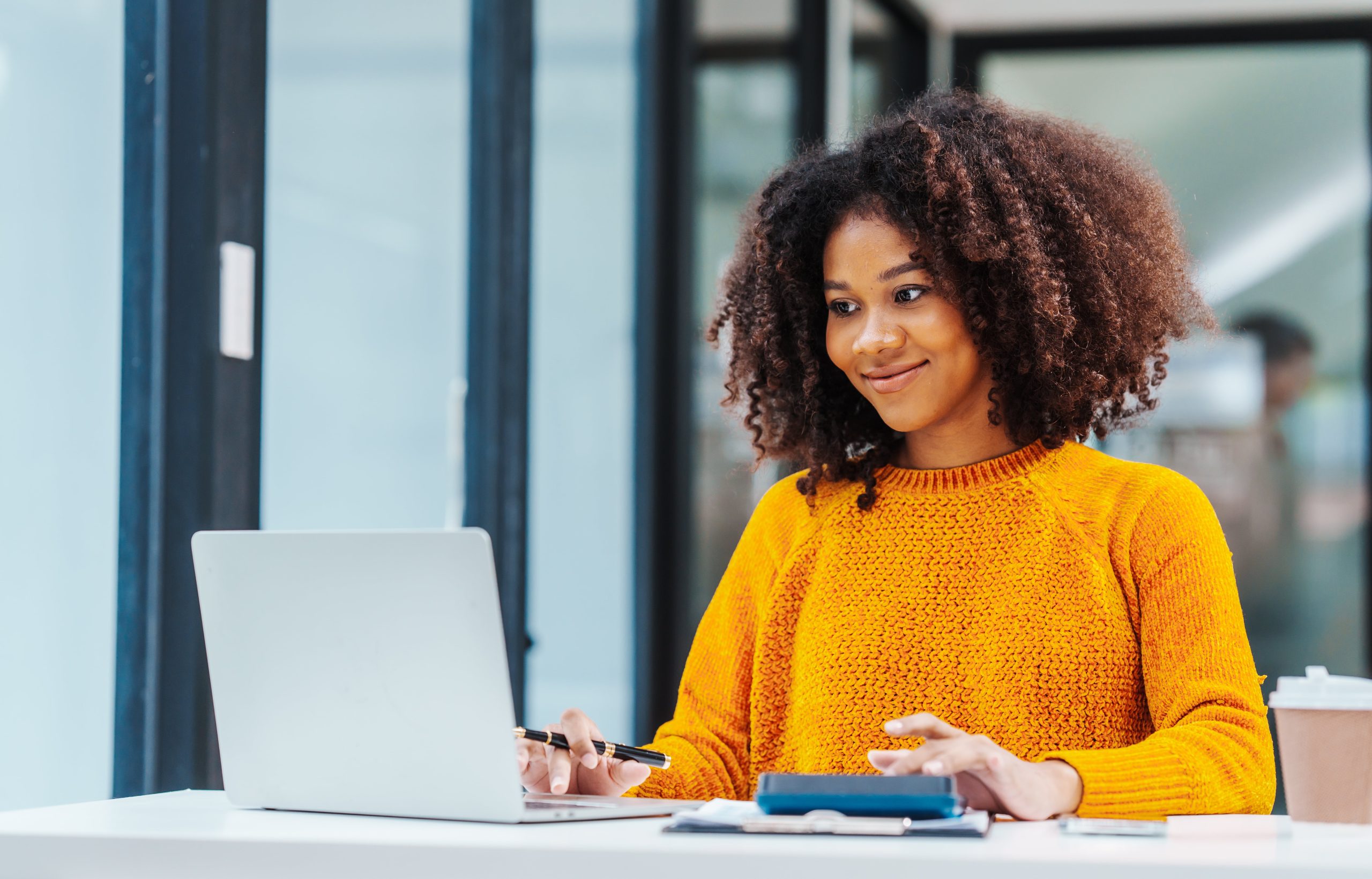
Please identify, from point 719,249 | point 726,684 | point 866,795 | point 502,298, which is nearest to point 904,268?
point 726,684

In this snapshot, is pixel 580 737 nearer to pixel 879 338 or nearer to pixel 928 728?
pixel 928 728

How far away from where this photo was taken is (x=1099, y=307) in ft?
5.10

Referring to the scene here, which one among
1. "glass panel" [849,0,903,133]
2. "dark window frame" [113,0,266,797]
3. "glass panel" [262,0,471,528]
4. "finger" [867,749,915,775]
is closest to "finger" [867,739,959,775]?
"finger" [867,749,915,775]

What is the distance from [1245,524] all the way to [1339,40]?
58.9 inches

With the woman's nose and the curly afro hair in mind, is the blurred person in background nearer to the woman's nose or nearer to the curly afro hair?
the curly afro hair

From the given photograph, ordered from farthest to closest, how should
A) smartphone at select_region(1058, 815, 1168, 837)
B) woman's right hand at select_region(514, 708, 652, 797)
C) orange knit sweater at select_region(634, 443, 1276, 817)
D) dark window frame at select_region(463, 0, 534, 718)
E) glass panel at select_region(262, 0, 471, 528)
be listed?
dark window frame at select_region(463, 0, 534, 718) < glass panel at select_region(262, 0, 471, 528) < orange knit sweater at select_region(634, 443, 1276, 817) < woman's right hand at select_region(514, 708, 652, 797) < smartphone at select_region(1058, 815, 1168, 837)

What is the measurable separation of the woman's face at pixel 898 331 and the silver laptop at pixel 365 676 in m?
0.58

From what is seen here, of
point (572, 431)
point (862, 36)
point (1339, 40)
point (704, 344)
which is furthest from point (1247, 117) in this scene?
point (572, 431)

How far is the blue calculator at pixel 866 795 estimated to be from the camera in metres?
0.98

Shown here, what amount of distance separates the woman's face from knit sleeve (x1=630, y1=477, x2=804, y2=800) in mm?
201

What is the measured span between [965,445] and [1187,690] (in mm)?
401

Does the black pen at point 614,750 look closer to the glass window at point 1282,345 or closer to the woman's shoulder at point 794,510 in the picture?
the woman's shoulder at point 794,510

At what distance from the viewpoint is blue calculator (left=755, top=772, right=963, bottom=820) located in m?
0.98

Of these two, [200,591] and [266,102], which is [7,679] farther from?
[266,102]
